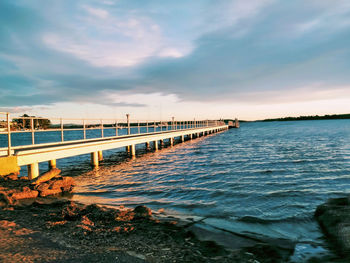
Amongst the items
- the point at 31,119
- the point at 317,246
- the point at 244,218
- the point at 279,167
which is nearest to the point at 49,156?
the point at 31,119

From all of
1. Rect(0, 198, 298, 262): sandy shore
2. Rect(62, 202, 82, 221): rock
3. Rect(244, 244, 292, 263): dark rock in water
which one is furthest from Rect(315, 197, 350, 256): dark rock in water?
Rect(62, 202, 82, 221): rock

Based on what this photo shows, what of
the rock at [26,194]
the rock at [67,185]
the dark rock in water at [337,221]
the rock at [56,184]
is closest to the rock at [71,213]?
A: the rock at [26,194]

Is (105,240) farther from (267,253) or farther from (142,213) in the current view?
(267,253)

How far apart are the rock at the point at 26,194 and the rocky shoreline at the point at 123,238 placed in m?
0.49

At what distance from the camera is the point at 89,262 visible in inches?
126

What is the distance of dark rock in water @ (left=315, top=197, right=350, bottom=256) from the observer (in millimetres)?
4147

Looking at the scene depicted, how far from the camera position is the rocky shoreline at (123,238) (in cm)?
350

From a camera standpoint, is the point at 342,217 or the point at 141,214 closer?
the point at 342,217

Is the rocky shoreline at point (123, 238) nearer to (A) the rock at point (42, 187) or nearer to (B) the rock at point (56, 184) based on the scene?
(A) the rock at point (42, 187)

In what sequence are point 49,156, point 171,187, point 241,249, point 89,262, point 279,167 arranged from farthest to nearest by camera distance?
point 279,167, point 49,156, point 171,187, point 241,249, point 89,262

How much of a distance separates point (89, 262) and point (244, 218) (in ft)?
12.9

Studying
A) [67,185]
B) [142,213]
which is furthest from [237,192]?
[67,185]

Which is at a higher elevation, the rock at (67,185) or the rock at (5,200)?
the rock at (5,200)

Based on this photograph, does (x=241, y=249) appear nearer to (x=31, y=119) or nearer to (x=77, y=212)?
(x=77, y=212)
